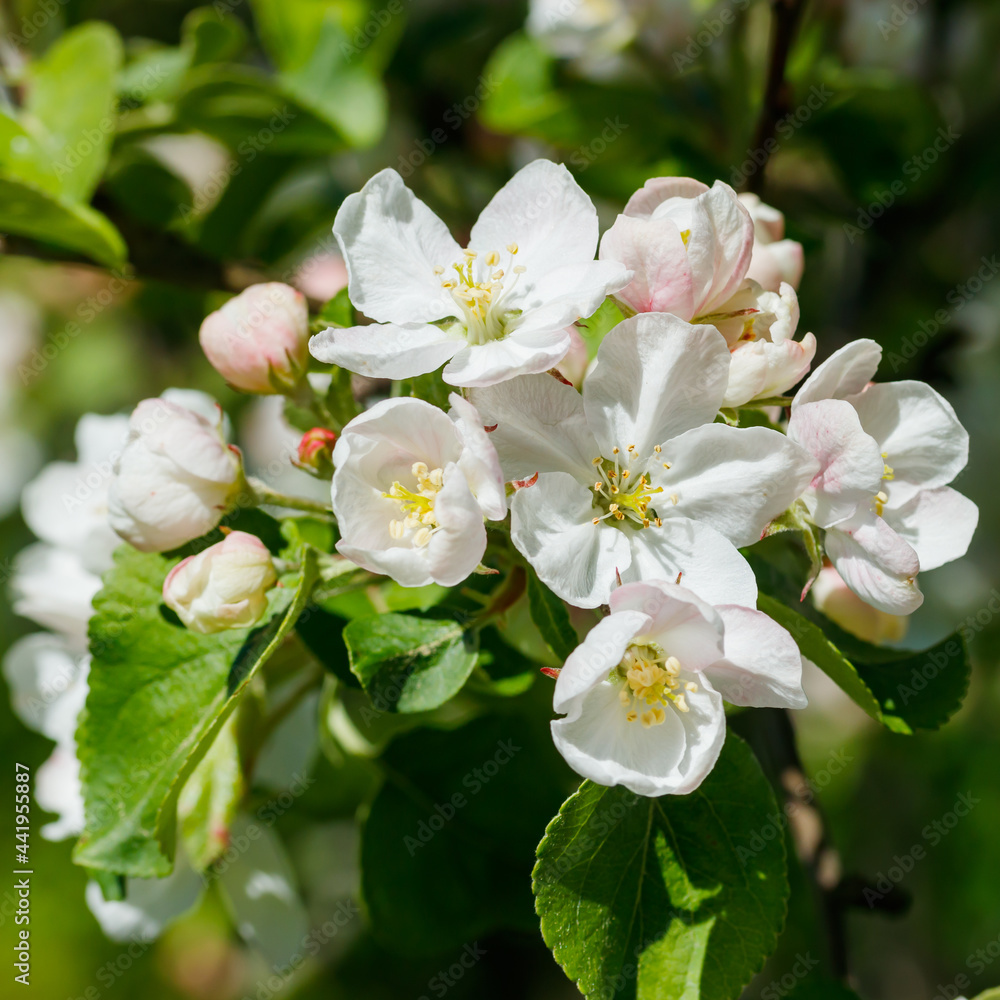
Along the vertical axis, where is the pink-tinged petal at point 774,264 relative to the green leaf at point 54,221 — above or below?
Answer: above

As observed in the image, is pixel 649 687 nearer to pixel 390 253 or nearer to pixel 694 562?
pixel 694 562

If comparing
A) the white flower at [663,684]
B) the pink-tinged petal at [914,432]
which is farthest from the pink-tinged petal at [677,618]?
the pink-tinged petal at [914,432]

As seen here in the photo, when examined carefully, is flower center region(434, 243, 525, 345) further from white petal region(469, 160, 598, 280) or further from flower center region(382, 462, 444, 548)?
flower center region(382, 462, 444, 548)

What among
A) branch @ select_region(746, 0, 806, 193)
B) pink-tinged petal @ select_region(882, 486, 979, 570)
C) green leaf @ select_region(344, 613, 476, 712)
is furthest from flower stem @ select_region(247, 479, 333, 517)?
branch @ select_region(746, 0, 806, 193)

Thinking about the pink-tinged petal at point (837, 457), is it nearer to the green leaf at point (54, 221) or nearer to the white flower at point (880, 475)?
the white flower at point (880, 475)

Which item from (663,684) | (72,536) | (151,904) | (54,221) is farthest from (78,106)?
(663,684)

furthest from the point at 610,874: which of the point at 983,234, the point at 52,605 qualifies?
the point at 983,234
